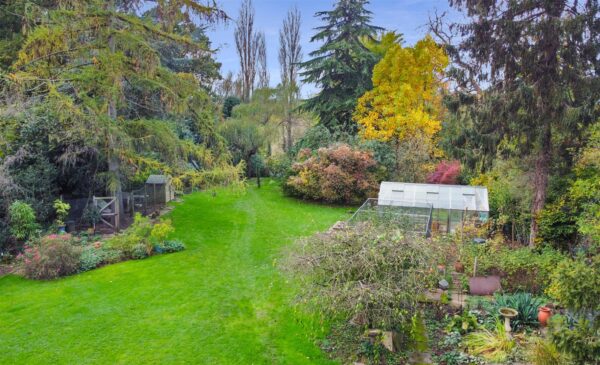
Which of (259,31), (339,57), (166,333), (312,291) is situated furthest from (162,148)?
(259,31)

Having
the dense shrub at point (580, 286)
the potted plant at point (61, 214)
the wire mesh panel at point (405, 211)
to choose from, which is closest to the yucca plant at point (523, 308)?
the dense shrub at point (580, 286)

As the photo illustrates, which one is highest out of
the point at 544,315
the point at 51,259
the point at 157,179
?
the point at 157,179

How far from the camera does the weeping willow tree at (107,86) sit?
12.1 metres

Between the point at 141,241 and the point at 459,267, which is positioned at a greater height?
the point at 141,241

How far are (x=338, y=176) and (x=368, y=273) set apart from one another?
13.3m

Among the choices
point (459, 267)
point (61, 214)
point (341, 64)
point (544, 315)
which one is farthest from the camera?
point (341, 64)

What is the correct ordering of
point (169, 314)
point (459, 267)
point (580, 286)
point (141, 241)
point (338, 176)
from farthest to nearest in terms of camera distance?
point (338, 176), point (141, 241), point (459, 267), point (169, 314), point (580, 286)

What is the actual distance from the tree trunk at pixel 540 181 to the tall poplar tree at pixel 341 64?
13607mm

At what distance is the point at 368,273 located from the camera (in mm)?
6340

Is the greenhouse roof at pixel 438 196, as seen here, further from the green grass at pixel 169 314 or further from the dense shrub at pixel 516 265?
the green grass at pixel 169 314

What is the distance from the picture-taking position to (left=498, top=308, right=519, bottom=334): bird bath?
726 centimetres

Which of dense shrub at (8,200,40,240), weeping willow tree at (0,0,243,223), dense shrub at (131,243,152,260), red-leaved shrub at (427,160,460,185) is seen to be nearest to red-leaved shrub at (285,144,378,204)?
red-leaved shrub at (427,160,460,185)

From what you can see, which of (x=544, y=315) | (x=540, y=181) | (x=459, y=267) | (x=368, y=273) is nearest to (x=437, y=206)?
(x=540, y=181)

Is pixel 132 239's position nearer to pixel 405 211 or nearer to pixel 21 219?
pixel 21 219
